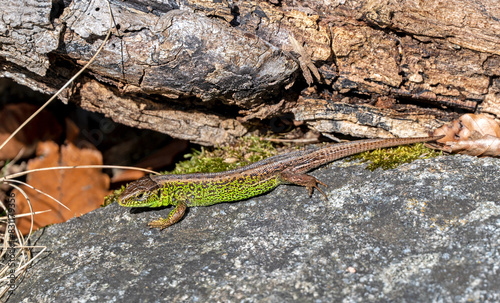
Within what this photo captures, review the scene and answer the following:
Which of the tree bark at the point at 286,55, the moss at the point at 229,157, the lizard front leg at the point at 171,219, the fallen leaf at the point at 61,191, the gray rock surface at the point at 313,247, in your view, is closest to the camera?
the gray rock surface at the point at 313,247

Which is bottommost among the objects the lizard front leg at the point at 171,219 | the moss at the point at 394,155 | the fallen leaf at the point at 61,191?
the fallen leaf at the point at 61,191

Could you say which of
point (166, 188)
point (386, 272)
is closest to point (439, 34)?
point (386, 272)

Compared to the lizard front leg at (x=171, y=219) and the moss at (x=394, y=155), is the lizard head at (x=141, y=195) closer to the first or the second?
Answer: the lizard front leg at (x=171, y=219)

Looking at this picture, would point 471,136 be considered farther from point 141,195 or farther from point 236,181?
point 141,195

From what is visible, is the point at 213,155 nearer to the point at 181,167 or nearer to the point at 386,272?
the point at 181,167

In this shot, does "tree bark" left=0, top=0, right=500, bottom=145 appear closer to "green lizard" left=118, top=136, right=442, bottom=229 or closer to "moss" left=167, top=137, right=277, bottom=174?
"green lizard" left=118, top=136, right=442, bottom=229

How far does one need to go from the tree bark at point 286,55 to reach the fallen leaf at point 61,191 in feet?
4.26

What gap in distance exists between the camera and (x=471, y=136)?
15.4ft

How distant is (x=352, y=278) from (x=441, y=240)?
839mm

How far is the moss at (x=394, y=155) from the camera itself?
4.64 m

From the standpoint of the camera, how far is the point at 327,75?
4.80 meters

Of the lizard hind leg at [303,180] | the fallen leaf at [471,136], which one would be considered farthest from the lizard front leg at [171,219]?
the fallen leaf at [471,136]

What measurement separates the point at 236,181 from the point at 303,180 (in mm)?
756

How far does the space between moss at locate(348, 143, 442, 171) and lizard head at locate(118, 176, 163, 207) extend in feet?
7.52
